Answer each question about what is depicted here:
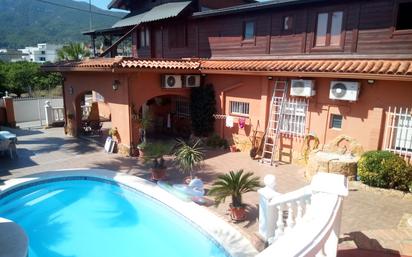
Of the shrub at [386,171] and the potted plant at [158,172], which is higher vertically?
the shrub at [386,171]

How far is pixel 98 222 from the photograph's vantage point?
8.79 metres

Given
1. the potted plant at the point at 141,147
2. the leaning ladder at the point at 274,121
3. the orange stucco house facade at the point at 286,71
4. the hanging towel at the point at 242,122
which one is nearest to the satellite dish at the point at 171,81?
the orange stucco house facade at the point at 286,71

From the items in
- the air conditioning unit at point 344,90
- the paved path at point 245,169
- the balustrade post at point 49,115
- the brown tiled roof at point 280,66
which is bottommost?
the paved path at point 245,169

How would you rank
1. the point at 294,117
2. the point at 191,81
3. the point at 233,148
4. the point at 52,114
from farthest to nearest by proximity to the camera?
1. the point at 52,114
2. the point at 191,81
3. the point at 233,148
4. the point at 294,117

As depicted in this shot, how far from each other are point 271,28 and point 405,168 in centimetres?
800

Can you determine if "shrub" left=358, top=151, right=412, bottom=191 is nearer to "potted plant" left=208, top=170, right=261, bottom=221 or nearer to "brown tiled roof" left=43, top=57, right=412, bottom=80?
"brown tiled roof" left=43, top=57, right=412, bottom=80

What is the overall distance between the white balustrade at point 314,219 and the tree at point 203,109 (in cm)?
969

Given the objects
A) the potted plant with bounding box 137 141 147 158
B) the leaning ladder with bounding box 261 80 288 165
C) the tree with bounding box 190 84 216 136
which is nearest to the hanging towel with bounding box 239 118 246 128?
the leaning ladder with bounding box 261 80 288 165

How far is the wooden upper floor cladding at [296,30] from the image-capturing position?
10.6 meters

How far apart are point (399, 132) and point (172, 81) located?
9.58 meters

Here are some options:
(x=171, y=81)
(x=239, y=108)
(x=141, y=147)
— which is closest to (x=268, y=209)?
(x=141, y=147)

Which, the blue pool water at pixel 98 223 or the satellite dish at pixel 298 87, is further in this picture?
the satellite dish at pixel 298 87

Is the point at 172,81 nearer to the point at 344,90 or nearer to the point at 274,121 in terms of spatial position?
the point at 274,121

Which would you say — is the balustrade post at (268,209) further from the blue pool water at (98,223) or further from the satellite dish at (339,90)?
the satellite dish at (339,90)
